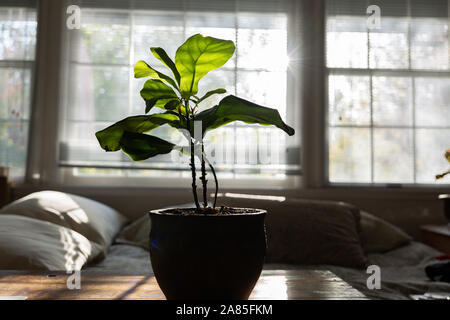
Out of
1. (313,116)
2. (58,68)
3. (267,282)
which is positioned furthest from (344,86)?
(267,282)

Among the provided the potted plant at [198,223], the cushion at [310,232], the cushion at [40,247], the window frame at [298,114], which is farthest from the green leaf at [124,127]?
the window frame at [298,114]

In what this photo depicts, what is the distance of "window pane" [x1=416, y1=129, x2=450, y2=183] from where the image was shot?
106 inches

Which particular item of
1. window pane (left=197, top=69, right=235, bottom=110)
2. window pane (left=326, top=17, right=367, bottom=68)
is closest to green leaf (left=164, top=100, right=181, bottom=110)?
window pane (left=197, top=69, right=235, bottom=110)

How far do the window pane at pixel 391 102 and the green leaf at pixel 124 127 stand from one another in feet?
7.65

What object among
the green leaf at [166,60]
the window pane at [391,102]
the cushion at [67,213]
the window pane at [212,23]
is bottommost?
the cushion at [67,213]

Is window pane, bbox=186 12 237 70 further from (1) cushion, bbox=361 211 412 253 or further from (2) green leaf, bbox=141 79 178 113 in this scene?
(2) green leaf, bbox=141 79 178 113

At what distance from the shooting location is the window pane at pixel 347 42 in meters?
2.70

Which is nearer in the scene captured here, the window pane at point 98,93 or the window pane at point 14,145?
the window pane at point 14,145

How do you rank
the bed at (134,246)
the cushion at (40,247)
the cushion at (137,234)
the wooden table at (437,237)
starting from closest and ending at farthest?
the cushion at (40,247) → the bed at (134,246) → the cushion at (137,234) → the wooden table at (437,237)

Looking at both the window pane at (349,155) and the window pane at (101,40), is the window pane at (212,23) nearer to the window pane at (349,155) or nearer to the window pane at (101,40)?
the window pane at (101,40)

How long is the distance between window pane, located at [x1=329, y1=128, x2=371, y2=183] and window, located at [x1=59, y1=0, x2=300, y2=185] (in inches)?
10.2

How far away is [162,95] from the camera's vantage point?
0.66 m

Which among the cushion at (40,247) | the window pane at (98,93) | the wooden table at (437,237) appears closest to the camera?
the cushion at (40,247)
